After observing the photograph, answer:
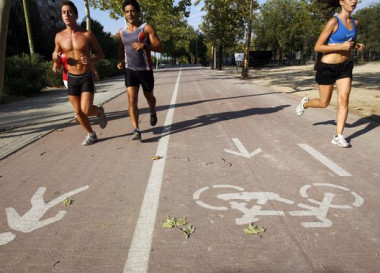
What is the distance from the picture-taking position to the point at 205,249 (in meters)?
2.31

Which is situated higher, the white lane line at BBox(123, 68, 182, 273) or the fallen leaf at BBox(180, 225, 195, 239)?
the fallen leaf at BBox(180, 225, 195, 239)

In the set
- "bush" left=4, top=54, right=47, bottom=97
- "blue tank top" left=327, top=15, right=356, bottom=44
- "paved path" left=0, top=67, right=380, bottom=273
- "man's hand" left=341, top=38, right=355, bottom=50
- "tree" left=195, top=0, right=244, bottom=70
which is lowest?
"paved path" left=0, top=67, right=380, bottom=273

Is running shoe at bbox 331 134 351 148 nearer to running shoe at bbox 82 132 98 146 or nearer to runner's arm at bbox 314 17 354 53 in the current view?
runner's arm at bbox 314 17 354 53

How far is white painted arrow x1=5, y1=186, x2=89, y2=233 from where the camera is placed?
107 inches

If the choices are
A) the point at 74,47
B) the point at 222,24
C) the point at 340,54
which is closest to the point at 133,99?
the point at 74,47

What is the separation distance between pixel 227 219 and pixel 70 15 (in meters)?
4.02

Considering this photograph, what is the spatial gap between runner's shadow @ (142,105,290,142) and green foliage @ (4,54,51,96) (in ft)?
34.4

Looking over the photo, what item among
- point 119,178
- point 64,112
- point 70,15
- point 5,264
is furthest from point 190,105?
point 5,264

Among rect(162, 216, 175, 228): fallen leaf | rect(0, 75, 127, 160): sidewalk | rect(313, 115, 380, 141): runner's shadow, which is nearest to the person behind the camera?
rect(162, 216, 175, 228): fallen leaf

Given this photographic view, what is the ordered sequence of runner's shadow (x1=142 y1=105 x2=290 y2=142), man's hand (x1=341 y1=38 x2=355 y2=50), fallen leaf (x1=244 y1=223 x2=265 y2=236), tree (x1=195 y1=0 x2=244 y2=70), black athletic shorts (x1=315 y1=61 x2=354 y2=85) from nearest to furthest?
fallen leaf (x1=244 y1=223 x2=265 y2=236) < man's hand (x1=341 y1=38 x2=355 y2=50) < black athletic shorts (x1=315 y1=61 x2=354 y2=85) < runner's shadow (x1=142 y1=105 x2=290 y2=142) < tree (x1=195 y1=0 x2=244 y2=70)

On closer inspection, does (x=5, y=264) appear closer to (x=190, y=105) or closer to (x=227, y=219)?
(x=227, y=219)

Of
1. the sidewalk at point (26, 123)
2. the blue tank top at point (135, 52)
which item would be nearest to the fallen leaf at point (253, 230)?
the blue tank top at point (135, 52)

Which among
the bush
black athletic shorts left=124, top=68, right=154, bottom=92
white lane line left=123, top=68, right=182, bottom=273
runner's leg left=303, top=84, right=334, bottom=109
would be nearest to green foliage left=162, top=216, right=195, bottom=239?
white lane line left=123, top=68, right=182, bottom=273

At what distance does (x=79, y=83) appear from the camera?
509 cm
